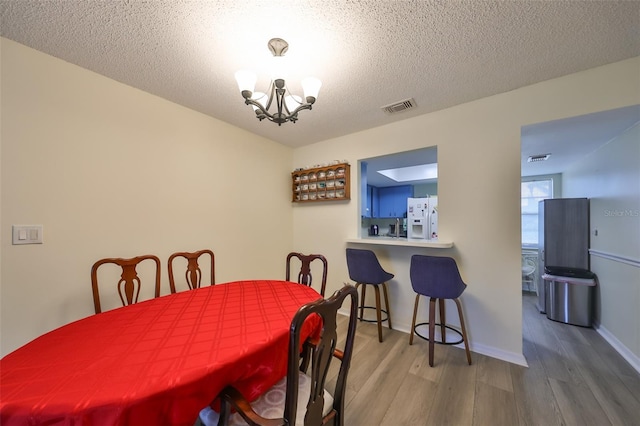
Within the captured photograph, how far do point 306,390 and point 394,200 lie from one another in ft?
18.0

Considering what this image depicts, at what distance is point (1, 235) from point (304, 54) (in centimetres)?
221

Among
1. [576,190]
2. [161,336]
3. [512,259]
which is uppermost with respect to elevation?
[576,190]

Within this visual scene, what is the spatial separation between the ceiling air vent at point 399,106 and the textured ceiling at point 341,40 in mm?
166

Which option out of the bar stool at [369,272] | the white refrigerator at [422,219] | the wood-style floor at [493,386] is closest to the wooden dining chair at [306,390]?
the wood-style floor at [493,386]

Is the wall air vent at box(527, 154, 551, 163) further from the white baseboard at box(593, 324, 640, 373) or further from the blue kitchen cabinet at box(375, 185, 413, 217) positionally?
the blue kitchen cabinet at box(375, 185, 413, 217)

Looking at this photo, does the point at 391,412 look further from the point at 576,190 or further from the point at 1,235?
the point at 576,190

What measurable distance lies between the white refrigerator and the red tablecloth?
3.09 metres

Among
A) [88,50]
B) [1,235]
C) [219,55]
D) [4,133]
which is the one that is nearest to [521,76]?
[219,55]

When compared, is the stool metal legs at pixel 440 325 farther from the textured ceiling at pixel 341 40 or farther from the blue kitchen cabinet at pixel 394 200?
the blue kitchen cabinet at pixel 394 200

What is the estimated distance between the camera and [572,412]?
1485 mm

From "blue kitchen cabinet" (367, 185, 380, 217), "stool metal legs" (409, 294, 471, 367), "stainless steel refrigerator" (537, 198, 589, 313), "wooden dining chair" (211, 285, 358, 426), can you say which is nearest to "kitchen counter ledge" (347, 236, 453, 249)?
"stool metal legs" (409, 294, 471, 367)

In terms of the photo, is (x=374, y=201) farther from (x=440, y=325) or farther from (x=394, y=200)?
(x=440, y=325)

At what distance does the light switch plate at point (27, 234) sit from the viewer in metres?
1.48

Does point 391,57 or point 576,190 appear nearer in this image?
point 391,57
